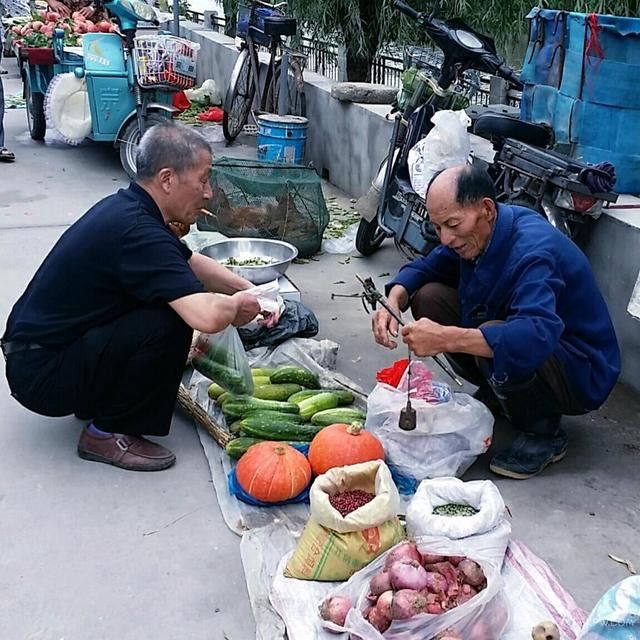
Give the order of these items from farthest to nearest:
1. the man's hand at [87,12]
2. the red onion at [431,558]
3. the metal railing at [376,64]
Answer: the man's hand at [87,12] → the metal railing at [376,64] → the red onion at [431,558]

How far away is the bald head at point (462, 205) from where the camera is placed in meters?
3.02

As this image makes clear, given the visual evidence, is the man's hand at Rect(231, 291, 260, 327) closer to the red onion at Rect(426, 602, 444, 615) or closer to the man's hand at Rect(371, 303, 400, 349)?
the man's hand at Rect(371, 303, 400, 349)

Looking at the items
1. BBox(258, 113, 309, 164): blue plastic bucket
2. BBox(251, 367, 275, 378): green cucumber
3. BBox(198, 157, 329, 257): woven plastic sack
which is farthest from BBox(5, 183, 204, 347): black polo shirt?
BBox(258, 113, 309, 164): blue plastic bucket

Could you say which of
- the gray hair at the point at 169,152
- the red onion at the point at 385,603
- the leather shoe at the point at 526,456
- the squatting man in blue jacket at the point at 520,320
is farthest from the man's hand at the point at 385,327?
the red onion at the point at 385,603

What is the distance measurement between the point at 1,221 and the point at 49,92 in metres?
1.91

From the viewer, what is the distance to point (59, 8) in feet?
35.1

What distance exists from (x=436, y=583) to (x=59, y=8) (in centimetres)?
1014

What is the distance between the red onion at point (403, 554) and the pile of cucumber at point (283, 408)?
94cm

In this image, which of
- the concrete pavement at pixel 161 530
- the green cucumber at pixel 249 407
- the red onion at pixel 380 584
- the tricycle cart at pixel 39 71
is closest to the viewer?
the red onion at pixel 380 584

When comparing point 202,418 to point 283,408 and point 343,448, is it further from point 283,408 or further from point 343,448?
point 343,448

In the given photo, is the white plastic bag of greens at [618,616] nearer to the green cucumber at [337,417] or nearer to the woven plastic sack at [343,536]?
the woven plastic sack at [343,536]

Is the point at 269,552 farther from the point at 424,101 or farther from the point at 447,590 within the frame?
the point at 424,101

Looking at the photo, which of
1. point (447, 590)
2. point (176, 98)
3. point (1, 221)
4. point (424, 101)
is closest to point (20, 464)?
point (447, 590)

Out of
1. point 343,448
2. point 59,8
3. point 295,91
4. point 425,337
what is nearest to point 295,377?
point 343,448
